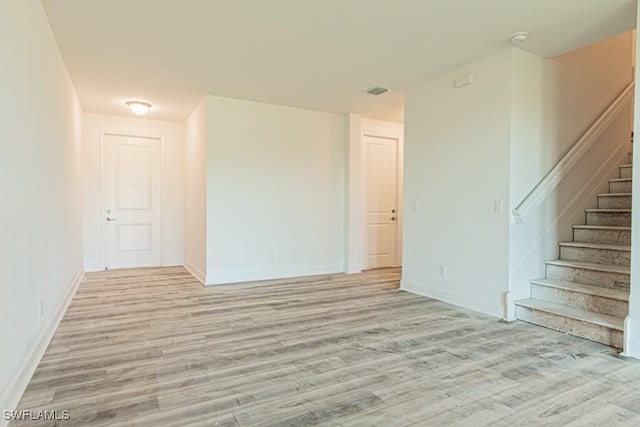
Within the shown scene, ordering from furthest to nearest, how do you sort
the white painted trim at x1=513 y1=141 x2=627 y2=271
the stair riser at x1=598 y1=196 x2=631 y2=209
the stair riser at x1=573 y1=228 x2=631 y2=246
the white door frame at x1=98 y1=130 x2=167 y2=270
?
1. the white door frame at x1=98 y1=130 x2=167 y2=270
2. the stair riser at x1=598 y1=196 x2=631 y2=209
3. the white painted trim at x1=513 y1=141 x2=627 y2=271
4. the stair riser at x1=573 y1=228 x2=631 y2=246

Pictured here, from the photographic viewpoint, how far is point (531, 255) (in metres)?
3.82

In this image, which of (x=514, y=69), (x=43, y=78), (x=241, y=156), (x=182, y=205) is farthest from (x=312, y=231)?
(x=43, y=78)

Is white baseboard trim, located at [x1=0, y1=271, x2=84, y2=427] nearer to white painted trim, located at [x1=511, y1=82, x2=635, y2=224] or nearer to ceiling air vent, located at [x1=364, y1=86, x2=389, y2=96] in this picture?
white painted trim, located at [x1=511, y1=82, x2=635, y2=224]

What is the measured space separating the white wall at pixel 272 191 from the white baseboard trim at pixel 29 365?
6.94ft

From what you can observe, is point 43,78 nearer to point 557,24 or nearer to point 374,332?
point 374,332

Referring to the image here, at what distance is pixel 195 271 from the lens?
19.6 ft

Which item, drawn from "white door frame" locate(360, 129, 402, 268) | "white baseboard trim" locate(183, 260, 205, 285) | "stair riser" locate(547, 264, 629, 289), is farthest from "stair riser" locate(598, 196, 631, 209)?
"white baseboard trim" locate(183, 260, 205, 285)

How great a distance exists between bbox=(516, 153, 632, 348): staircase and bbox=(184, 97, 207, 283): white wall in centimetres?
417

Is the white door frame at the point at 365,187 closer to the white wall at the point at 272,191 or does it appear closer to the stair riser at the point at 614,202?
the white wall at the point at 272,191

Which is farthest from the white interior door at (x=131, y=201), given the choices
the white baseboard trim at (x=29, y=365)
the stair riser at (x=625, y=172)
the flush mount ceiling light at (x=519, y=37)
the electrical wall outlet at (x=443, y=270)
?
the stair riser at (x=625, y=172)

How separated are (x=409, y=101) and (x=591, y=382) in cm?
362

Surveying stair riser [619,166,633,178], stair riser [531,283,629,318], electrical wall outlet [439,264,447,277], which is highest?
stair riser [619,166,633,178]

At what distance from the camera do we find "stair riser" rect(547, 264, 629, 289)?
3351 millimetres

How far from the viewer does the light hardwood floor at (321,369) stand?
1.98 metres
